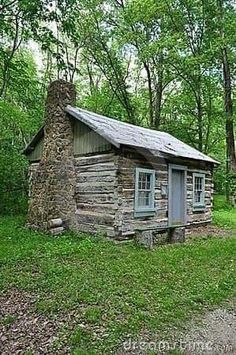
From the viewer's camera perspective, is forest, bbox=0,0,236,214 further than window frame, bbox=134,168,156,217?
Yes

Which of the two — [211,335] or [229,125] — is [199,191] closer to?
[229,125]

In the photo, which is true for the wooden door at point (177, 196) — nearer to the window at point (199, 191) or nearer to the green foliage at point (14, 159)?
the window at point (199, 191)

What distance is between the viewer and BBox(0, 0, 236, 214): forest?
774 inches

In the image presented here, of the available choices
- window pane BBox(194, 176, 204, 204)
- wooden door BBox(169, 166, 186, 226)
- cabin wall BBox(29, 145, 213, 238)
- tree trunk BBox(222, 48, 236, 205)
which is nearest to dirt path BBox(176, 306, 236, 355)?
cabin wall BBox(29, 145, 213, 238)

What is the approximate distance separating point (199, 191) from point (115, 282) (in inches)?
378

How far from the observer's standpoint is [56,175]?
476 inches

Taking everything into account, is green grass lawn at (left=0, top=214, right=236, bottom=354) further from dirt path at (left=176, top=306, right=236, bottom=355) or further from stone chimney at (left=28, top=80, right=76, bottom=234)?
stone chimney at (left=28, top=80, right=76, bottom=234)

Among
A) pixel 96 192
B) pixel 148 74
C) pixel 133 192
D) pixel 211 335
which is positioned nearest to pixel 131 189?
pixel 133 192

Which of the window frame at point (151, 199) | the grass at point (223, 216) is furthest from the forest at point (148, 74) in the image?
the window frame at point (151, 199)

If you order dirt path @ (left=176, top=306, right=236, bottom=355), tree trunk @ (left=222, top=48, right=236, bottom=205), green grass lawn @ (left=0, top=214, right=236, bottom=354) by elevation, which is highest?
tree trunk @ (left=222, top=48, right=236, bottom=205)

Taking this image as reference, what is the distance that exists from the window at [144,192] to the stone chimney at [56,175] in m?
2.34

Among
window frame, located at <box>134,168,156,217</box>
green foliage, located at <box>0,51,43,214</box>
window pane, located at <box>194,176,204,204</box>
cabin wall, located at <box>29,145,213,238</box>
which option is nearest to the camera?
cabin wall, located at <box>29,145,213,238</box>

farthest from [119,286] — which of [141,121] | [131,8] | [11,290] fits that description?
[141,121]

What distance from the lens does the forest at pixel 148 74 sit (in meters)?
19.7
